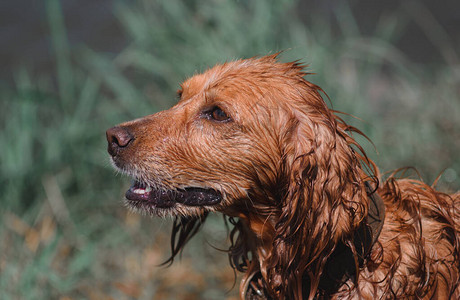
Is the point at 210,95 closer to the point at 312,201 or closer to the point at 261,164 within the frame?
the point at 261,164

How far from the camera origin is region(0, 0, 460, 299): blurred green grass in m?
4.21

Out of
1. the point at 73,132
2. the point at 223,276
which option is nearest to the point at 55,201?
the point at 73,132

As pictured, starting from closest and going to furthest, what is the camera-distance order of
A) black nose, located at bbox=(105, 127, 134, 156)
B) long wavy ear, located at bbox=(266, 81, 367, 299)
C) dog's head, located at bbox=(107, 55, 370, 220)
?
1. long wavy ear, located at bbox=(266, 81, 367, 299)
2. dog's head, located at bbox=(107, 55, 370, 220)
3. black nose, located at bbox=(105, 127, 134, 156)

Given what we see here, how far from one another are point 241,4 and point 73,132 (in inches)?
72.2

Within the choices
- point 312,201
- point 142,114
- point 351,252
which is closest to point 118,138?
point 312,201

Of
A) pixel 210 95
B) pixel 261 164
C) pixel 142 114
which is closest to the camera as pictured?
pixel 261 164

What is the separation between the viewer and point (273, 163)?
2.54 meters

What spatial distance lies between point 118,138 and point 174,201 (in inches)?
15.5

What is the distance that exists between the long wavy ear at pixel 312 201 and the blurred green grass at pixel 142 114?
64.3 inches

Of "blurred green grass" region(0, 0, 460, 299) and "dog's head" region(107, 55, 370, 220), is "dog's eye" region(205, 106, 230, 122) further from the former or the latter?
"blurred green grass" region(0, 0, 460, 299)

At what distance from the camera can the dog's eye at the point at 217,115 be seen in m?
2.60

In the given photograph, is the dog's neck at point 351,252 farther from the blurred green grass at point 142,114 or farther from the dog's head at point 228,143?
the blurred green grass at point 142,114

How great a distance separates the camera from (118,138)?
8.66 feet

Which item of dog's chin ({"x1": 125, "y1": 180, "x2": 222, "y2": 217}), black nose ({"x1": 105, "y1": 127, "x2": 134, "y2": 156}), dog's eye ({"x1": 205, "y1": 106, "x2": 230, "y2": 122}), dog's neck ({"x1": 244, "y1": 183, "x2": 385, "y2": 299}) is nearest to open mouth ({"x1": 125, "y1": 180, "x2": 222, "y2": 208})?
dog's chin ({"x1": 125, "y1": 180, "x2": 222, "y2": 217})
